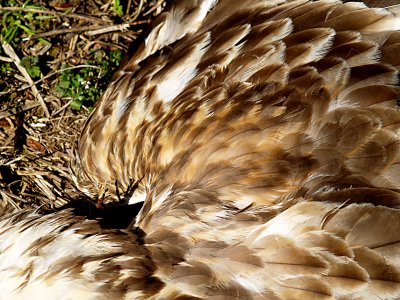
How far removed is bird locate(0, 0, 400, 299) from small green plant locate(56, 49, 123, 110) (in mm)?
734

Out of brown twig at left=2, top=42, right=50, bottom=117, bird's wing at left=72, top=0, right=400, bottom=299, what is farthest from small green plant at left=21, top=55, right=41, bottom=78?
bird's wing at left=72, top=0, right=400, bottom=299

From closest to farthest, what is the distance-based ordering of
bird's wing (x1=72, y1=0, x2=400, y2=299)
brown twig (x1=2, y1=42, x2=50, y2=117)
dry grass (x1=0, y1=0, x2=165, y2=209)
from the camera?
bird's wing (x1=72, y1=0, x2=400, y2=299) → dry grass (x1=0, y1=0, x2=165, y2=209) → brown twig (x1=2, y1=42, x2=50, y2=117)

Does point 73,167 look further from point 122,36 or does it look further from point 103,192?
point 122,36

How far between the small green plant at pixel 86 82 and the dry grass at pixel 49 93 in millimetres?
15

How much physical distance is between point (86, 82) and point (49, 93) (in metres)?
0.17

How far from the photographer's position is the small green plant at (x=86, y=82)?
2957 millimetres

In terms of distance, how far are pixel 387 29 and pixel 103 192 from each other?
1037mm

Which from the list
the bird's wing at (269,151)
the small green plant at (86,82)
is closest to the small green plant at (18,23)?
the small green plant at (86,82)

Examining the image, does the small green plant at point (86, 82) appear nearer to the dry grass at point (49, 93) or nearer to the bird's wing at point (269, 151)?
the dry grass at point (49, 93)

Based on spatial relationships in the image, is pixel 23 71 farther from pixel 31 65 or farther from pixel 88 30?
pixel 88 30

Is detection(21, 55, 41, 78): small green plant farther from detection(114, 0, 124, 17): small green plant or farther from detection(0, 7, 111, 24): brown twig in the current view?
detection(114, 0, 124, 17): small green plant

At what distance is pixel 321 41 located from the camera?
1977 mm

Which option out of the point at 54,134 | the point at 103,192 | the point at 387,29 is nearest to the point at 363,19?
the point at 387,29

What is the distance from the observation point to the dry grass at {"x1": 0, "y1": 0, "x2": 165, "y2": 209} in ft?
9.23
